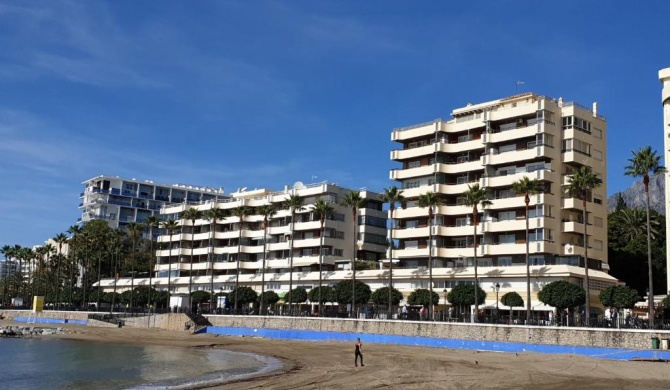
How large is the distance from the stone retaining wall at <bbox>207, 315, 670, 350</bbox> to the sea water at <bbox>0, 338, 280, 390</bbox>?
14.1m

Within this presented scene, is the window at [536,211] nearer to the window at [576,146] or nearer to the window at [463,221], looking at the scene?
the window at [576,146]

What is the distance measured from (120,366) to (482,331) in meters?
31.4

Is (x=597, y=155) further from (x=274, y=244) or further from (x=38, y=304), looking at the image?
(x=38, y=304)

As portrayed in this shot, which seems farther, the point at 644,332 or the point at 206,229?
the point at 206,229

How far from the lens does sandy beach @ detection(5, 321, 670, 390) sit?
3822cm

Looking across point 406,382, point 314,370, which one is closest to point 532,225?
point 314,370

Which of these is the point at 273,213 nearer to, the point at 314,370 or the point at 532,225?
the point at 532,225

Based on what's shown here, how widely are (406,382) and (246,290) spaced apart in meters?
65.7

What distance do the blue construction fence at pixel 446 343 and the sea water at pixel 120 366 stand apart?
475 inches

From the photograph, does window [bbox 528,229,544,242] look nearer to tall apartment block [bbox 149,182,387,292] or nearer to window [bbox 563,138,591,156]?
window [bbox 563,138,591,156]

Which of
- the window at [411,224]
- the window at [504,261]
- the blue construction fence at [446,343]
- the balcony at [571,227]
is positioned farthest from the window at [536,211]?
the blue construction fence at [446,343]

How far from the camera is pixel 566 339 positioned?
58.9 metres

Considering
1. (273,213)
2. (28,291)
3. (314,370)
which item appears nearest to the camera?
(314,370)

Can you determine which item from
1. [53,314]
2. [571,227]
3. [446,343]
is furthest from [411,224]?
[53,314]
